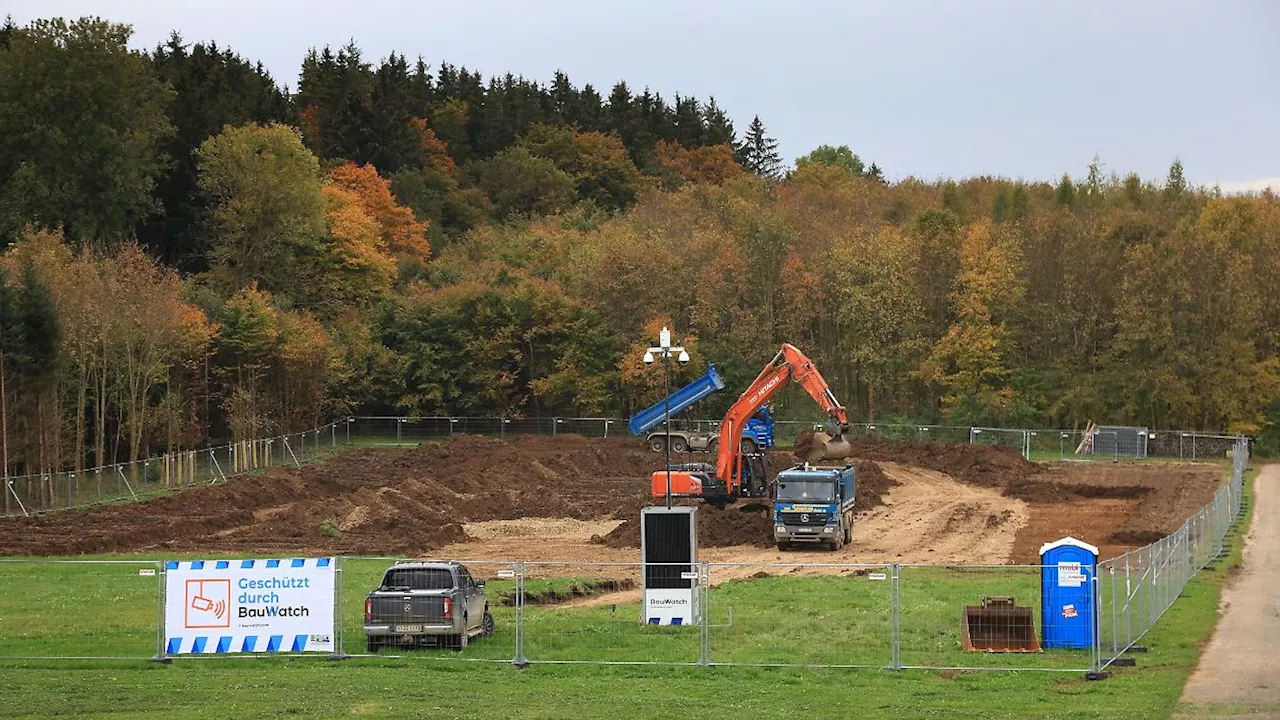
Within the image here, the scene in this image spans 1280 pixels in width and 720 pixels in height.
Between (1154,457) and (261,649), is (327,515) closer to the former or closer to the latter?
(261,649)

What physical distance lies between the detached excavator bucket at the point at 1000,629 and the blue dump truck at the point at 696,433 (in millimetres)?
31800

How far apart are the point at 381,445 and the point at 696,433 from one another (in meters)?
21.0

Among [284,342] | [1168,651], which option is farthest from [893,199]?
[1168,651]

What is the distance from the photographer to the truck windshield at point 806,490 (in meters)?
46.5

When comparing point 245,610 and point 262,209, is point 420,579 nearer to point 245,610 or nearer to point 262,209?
point 245,610

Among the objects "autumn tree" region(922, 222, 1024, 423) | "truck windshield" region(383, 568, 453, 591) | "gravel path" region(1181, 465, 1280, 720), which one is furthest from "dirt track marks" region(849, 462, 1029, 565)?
"autumn tree" region(922, 222, 1024, 423)

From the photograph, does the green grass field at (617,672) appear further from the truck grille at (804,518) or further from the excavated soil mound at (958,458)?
the excavated soil mound at (958,458)

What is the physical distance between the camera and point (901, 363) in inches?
3740

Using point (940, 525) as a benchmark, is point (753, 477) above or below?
above

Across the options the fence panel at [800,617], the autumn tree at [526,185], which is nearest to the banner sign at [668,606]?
the fence panel at [800,617]

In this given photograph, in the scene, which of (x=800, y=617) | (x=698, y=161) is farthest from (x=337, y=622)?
(x=698, y=161)

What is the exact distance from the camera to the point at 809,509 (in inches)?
1823

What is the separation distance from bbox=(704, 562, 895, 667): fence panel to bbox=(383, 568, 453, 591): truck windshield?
464 cm

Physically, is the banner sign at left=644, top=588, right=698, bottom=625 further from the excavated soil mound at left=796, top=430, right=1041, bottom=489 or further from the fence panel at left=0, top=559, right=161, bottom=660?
the excavated soil mound at left=796, top=430, right=1041, bottom=489
